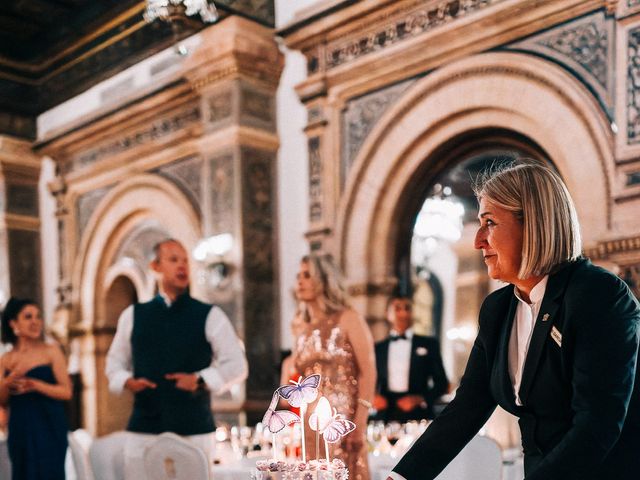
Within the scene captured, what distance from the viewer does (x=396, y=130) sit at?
19.5 feet

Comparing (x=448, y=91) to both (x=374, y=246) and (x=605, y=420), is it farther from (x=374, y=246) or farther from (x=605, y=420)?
(x=605, y=420)

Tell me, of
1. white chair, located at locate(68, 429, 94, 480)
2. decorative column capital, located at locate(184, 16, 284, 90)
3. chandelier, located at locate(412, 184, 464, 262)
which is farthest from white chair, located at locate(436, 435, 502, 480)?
chandelier, located at locate(412, 184, 464, 262)

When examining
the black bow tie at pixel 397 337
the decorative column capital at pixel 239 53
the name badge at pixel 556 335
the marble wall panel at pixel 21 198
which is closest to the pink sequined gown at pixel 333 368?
the black bow tie at pixel 397 337

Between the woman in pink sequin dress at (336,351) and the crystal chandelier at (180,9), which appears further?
the crystal chandelier at (180,9)

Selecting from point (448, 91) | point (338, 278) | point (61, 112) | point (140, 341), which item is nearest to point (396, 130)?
point (448, 91)

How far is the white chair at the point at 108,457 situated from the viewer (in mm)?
3516

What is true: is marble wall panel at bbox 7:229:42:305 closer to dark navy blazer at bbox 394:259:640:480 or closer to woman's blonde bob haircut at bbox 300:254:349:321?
woman's blonde bob haircut at bbox 300:254:349:321

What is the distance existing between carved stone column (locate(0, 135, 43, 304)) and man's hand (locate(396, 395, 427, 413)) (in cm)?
687

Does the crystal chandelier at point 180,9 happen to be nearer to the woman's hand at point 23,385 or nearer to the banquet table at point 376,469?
the woman's hand at point 23,385

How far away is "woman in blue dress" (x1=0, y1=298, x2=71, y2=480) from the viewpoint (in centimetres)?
440

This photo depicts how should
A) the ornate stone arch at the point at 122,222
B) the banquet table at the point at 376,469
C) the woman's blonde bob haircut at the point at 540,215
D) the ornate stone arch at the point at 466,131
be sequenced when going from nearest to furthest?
the woman's blonde bob haircut at the point at 540,215 < the banquet table at the point at 376,469 < the ornate stone arch at the point at 466,131 < the ornate stone arch at the point at 122,222

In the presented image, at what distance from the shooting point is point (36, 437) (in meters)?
4.41

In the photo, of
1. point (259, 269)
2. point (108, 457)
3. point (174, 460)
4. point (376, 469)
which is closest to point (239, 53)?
point (259, 269)

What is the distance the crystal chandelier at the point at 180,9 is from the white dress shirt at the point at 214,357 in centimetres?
365
